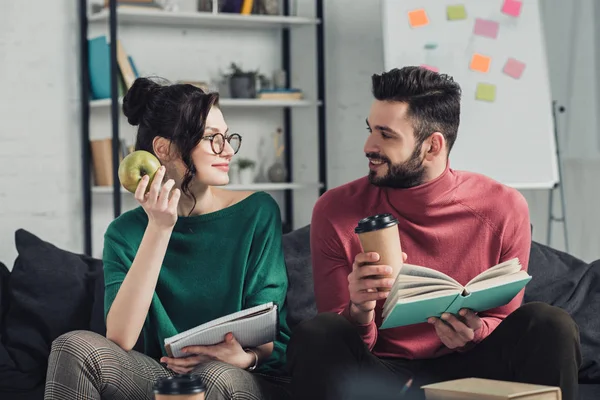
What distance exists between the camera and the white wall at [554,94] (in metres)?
4.12

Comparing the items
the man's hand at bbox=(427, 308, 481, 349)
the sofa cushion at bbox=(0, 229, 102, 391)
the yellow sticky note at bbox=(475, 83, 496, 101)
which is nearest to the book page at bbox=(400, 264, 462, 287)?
the man's hand at bbox=(427, 308, 481, 349)

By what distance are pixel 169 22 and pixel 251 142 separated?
71 cm

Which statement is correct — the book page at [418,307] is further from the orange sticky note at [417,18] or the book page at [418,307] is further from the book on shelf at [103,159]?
the book on shelf at [103,159]

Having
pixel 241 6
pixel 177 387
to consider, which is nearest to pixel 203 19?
pixel 241 6

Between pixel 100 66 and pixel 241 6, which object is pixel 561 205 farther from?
pixel 100 66

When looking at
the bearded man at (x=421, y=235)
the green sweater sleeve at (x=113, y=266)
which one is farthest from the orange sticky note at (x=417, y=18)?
the green sweater sleeve at (x=113, y=266)

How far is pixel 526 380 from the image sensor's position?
1725mm

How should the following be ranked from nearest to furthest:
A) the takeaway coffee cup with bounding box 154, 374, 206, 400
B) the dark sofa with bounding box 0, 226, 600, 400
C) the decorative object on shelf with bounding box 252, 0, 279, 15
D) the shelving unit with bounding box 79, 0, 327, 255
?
the takeaway coffee cup with bounding box 154, 374, 206, 400 → the dark sofa with bounding box 0, 226, 600, 400 → the shelving unit with bounding box 79, 0, 327, 255 → the decorative object on shelf with bounding box 252, 0, 279, 15

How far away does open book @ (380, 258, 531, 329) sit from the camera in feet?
5.26

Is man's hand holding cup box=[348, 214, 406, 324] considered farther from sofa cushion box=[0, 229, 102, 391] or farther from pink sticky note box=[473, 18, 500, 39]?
pink sticky note box=[473, 18, 500, 39]

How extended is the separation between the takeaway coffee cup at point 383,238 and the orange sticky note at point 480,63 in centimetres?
227

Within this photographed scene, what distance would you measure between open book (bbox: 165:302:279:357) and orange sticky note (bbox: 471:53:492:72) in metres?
2.29

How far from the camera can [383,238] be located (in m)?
1.67

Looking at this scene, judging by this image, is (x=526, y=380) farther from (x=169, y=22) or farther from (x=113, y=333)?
(x=169, y=22)
